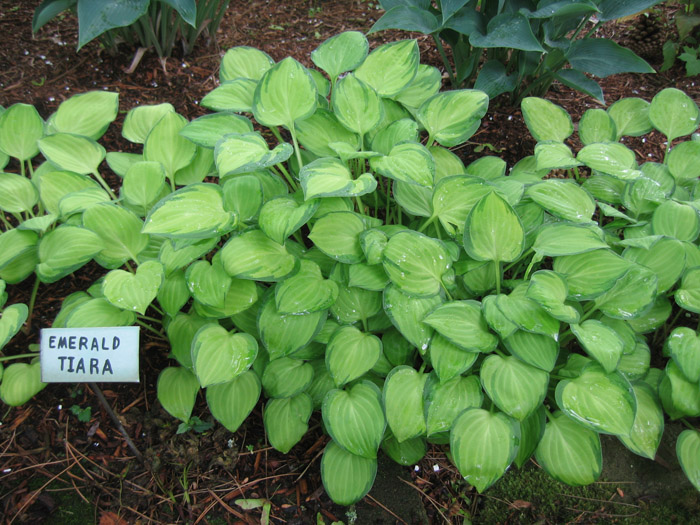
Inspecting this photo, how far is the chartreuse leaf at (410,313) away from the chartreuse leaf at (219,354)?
381mm

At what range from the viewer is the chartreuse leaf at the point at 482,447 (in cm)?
122

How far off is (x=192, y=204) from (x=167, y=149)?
0.40m

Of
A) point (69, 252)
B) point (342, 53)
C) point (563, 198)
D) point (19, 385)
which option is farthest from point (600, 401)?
point (19, 385)

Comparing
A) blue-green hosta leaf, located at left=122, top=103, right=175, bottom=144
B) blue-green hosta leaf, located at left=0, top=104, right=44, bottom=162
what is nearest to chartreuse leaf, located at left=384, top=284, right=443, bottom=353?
blue-green hosta leaf, located at left=122, top=103, right=175, bottom=144

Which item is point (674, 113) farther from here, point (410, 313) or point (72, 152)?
point (72, 152)

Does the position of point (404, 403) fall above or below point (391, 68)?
below

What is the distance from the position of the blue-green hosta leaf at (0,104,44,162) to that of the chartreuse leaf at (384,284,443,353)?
1309 millimetres

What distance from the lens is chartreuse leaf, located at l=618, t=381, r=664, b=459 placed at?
50.7 inches

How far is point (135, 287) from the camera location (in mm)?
1281

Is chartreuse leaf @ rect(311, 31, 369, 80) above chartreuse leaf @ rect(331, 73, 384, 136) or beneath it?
above

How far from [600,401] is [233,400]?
96 cm

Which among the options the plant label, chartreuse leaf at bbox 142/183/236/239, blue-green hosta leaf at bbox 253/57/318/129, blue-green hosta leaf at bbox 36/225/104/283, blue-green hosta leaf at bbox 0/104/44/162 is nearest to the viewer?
the plant label

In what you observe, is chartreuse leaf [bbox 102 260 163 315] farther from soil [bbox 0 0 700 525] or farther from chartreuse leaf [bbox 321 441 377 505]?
chartreuse leaf [bbox 321 441 377 505]

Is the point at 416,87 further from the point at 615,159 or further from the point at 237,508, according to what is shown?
the point at 237,508
